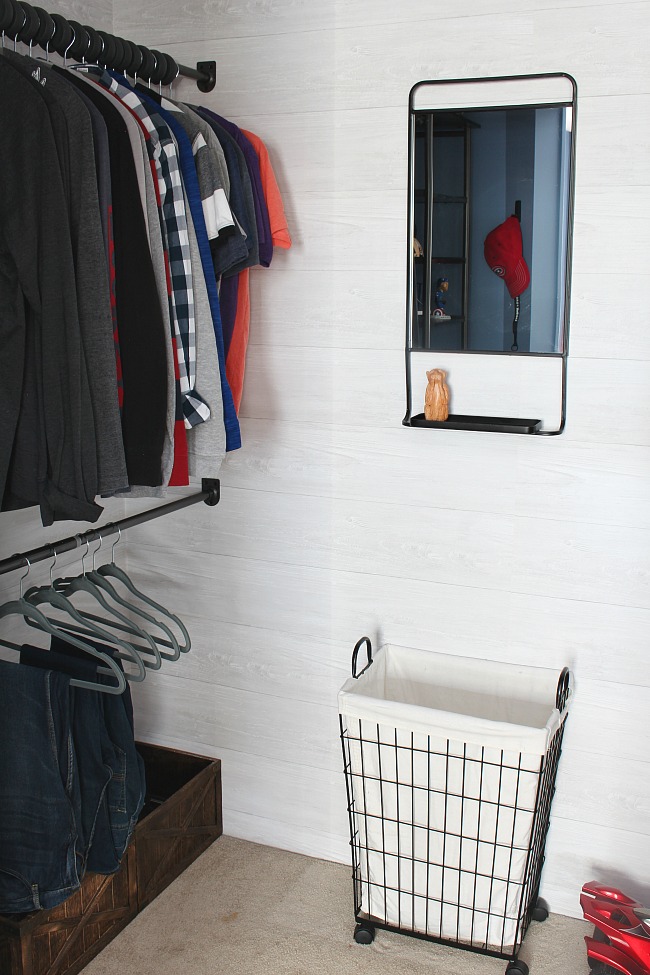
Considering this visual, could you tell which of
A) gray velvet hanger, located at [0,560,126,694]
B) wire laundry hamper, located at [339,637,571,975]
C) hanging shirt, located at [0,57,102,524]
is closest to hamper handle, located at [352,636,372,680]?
wire laundry hamper, located at [339,637,571,975]

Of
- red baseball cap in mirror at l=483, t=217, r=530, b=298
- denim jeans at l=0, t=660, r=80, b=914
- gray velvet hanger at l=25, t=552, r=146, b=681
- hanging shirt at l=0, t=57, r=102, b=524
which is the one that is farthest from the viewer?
red baseball cap in mirror at l=483, t=217, r=530, b=298

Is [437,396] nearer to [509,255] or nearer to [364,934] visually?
[509,255]

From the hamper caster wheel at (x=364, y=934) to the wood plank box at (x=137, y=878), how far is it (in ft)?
1.57

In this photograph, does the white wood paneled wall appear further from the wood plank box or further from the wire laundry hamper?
the wood plank box

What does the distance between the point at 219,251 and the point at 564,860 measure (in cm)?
151

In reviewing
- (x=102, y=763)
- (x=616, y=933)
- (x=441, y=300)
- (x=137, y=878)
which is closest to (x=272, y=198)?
(x=441, y=300)

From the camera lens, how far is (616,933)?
185 cm

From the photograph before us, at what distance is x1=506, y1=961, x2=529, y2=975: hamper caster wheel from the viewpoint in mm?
1888

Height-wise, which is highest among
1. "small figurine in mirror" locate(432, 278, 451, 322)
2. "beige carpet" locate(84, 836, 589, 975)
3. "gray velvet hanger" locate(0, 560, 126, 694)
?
"small figurine in mirror" locate(432, 278, 451, 322)

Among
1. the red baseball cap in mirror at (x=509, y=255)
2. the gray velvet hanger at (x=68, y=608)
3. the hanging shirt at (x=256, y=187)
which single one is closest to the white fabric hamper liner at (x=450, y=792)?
the gray velvet hanger at (x=68, y=608)

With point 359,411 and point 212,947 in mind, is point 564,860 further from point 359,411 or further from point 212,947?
point 359,411

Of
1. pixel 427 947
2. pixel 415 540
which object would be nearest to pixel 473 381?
pixel 415 540

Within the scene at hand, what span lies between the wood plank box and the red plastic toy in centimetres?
92

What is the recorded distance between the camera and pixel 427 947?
78.7 inches
